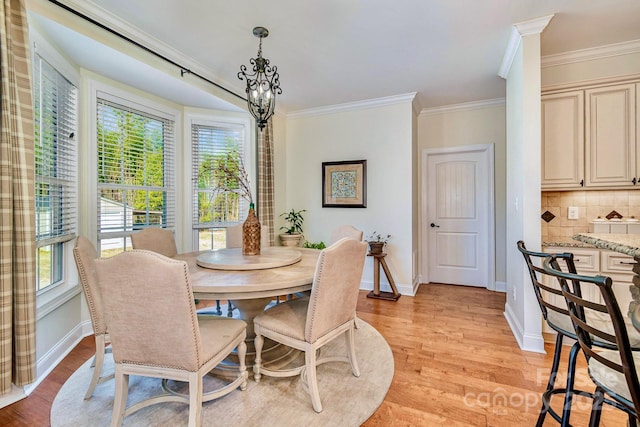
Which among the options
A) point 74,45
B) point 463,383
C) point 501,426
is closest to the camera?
point 501,426

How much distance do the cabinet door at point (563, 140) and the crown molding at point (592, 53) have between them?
41cm

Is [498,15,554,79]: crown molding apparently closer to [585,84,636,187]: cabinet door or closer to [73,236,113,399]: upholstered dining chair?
[585,84,636,187]: cabinet door

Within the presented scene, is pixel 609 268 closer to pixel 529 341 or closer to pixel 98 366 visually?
pixel 529 341

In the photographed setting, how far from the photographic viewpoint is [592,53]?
272 centimetres

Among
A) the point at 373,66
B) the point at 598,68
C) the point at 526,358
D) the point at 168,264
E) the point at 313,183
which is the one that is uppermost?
the point at 373,66

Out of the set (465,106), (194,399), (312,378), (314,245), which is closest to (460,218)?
(465,106)

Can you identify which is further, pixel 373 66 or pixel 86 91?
pixel 373 66

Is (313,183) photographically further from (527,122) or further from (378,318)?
(527,122)

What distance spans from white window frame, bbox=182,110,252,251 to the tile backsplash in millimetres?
3425

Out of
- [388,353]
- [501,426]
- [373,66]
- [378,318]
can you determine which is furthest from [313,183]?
[501,426]

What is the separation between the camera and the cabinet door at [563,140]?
2615 millimetres

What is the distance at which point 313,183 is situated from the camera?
4.56 meters

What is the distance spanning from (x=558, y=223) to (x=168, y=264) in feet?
11.1

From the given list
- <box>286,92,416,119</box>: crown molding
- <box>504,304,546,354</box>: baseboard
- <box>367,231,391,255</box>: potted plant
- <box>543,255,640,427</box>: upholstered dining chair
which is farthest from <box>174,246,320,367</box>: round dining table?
<box>286,92,416,119</box>: crown molding
